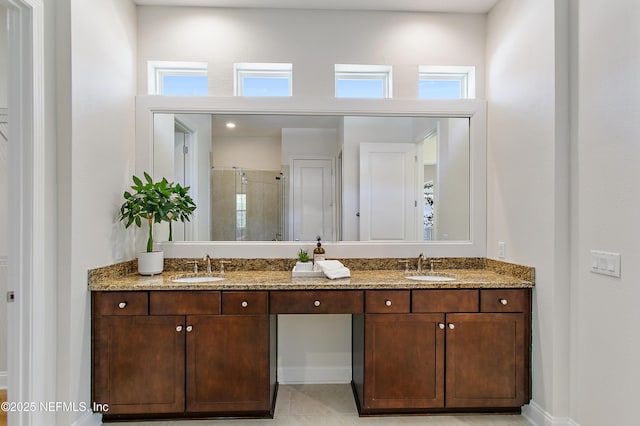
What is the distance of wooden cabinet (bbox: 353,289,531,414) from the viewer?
6.92 ft

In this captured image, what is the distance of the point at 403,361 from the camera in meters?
2.11

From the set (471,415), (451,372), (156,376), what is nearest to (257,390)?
(156,376)

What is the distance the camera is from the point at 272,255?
2.65m

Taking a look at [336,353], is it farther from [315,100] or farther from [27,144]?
[27,144]

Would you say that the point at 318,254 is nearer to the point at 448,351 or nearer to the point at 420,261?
the point at 420,261

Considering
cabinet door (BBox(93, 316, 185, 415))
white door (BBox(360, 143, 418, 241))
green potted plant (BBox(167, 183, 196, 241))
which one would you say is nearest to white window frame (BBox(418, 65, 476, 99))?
white door (BBox(360, 143, 418, 241))

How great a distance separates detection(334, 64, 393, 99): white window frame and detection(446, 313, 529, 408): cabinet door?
184 centimetres

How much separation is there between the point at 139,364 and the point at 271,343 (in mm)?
813

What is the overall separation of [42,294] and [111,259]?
0.48m

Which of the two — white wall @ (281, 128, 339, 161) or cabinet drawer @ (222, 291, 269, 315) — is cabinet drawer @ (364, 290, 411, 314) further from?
white wall @ (281, 128, 339, 161)

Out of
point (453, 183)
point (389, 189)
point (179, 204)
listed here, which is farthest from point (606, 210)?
point (179, 204)

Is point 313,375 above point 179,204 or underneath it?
underneath

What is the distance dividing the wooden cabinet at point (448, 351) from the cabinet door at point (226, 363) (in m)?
0.68

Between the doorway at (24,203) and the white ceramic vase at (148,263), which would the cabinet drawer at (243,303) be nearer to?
the white ceramic vase at (148,263)
